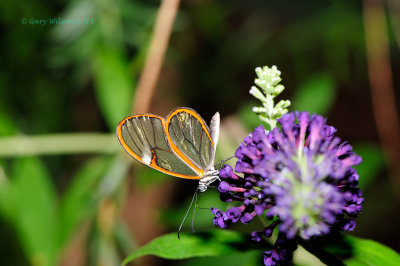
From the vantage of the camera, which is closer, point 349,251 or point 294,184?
point 294,184

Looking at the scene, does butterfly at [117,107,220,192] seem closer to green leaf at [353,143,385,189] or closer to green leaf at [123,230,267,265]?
green leaf at [123,230,267,265]

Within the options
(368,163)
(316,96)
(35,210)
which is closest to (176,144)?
(35,210)

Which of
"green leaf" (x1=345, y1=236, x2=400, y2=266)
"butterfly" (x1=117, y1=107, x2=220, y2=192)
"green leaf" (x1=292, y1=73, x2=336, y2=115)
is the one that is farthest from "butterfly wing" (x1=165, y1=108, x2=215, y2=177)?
"green leaf" (x1=292, y1=73, x2=336, y2=115)

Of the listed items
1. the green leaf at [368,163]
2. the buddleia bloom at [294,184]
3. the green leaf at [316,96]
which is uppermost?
the green leaf at [316,96]

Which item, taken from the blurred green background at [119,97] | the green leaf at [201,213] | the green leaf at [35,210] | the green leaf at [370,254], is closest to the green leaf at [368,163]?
the blurred green background at [119,97]

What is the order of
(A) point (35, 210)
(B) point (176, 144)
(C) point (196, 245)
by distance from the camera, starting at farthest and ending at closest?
(A) point (35, 210) → (B) point (176, 144) → (C) point (196, 245)

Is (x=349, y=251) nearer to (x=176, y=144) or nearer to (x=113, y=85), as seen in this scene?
(x=176, y=144)

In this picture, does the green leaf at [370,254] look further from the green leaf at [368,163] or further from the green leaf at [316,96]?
the green leaf at [316,96]
